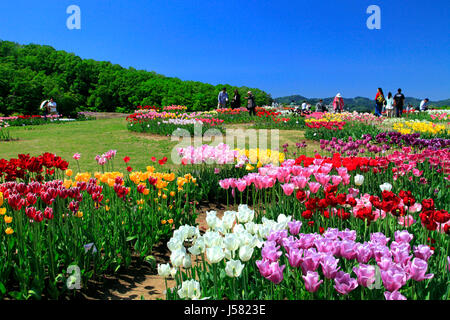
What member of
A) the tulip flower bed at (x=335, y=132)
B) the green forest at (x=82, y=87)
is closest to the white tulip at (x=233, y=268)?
the tulip flower bed at (x=335, y=132)

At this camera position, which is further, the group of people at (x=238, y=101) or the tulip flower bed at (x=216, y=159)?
the group of people at (x=238, y=101)

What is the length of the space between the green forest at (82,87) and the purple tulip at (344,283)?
31.2 meters

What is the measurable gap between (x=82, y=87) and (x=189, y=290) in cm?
4730

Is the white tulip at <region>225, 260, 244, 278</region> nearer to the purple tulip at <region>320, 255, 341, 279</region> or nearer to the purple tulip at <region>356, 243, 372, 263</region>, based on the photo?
the purple tulip at <region>320, 255, 341, 279</region>

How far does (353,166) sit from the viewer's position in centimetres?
377

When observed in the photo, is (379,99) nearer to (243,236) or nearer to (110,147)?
(110,147)

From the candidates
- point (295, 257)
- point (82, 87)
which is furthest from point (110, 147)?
point (82, 87)

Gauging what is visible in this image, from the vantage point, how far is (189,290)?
183 cm

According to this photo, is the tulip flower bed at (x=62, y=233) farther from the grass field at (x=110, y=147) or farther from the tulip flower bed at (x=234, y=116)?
the tulip flower bed at (x=234, y=116)

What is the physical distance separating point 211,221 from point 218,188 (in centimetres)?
296

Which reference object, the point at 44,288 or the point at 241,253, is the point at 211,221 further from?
the point at 44,288

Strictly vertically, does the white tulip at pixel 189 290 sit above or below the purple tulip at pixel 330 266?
below

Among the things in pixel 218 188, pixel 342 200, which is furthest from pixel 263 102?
pixel 342 200

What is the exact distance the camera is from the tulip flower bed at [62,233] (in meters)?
2.59
